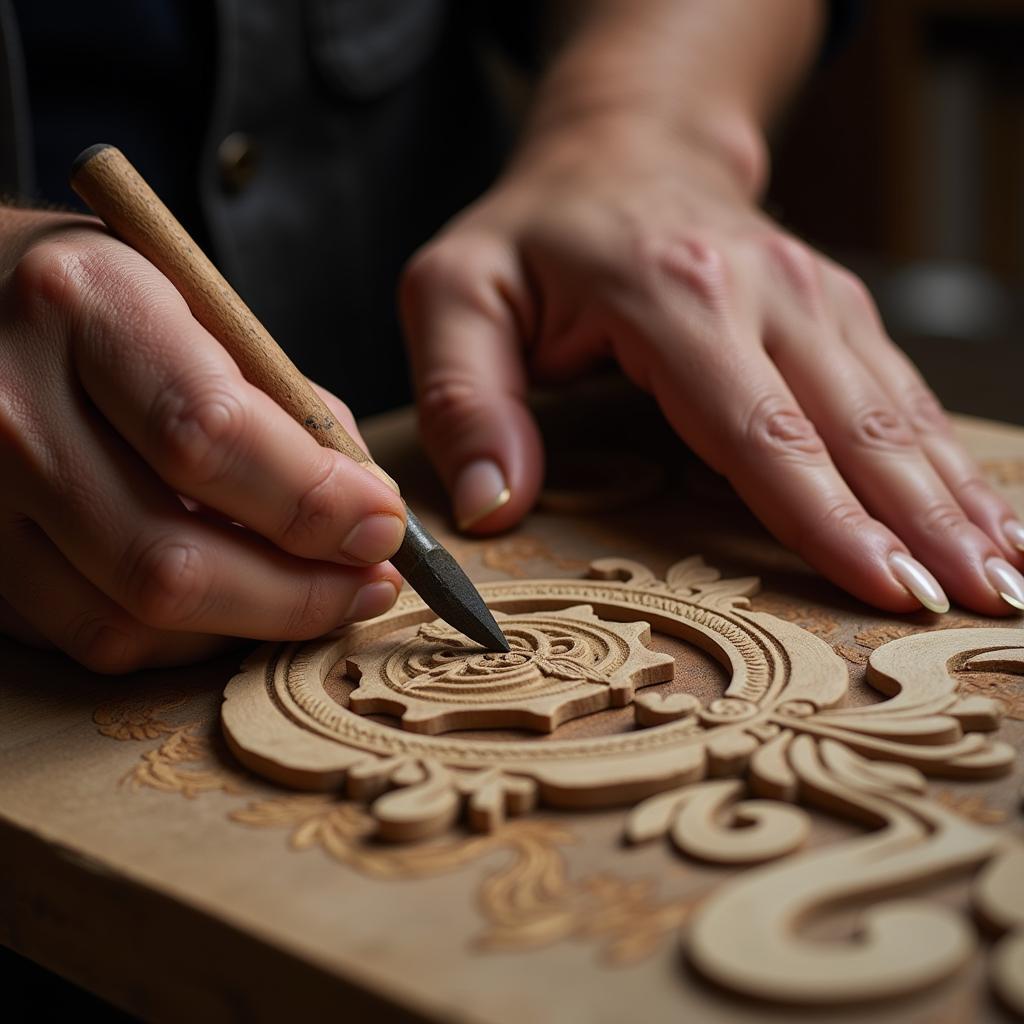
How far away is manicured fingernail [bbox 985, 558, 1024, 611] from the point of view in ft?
3.53

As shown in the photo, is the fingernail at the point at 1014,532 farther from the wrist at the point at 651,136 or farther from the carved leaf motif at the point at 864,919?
the wrist at the point at 651,136

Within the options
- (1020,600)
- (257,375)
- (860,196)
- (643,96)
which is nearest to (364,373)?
(643,96)

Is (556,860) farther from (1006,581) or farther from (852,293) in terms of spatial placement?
(852,293)

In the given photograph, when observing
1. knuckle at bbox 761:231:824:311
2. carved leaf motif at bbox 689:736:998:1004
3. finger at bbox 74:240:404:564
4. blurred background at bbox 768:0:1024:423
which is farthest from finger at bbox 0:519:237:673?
blurred background at bbox 768:0:1024:423

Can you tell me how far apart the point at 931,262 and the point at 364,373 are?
337 cm

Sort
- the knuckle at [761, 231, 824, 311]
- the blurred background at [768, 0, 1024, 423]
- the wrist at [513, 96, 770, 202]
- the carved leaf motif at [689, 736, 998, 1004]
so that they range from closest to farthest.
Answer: the carved leaf motif at [689, 736, 998, 1004]
the knuckle at [761, 231, 824, 311]
the wrist at [513, 96, 770, 202]
the blurred background at [768, 0, 1024, 423]

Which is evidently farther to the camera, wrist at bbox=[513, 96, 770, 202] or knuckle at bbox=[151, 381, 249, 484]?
wrist at bbox=[513, 96, 770, 202]

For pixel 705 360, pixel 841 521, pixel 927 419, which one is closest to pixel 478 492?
pixel 705 360

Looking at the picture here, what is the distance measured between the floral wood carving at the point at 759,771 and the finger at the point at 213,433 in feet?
0.40

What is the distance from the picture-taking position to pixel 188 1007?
2.43 feet

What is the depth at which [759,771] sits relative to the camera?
0.79 metres

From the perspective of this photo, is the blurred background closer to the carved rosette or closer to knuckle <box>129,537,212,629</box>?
the carved rosette

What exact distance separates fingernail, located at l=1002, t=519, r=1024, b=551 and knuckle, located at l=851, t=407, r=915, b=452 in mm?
120

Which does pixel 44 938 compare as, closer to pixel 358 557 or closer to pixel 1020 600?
pixel 358 557
